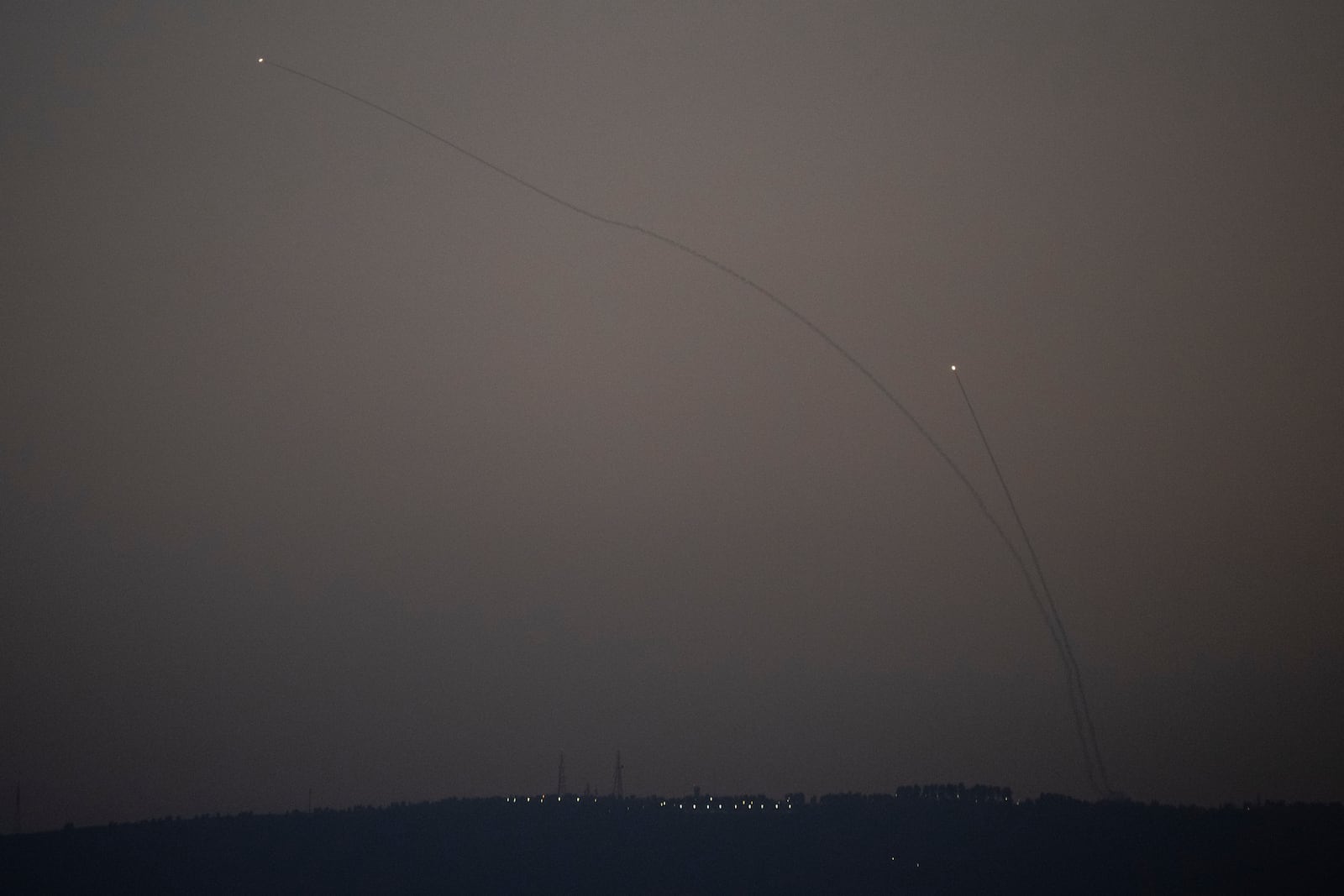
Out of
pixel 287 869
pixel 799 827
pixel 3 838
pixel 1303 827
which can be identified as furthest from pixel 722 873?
pixel 3 838

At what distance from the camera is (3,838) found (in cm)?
12875

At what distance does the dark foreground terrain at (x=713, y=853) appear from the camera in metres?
Answer: 118

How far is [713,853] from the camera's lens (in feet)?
447

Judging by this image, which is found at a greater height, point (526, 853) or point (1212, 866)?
point (526, 853)

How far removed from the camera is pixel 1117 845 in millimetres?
124250

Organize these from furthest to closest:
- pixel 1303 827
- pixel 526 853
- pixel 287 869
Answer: pixel 526 853 < pixel 287 869 < pixel 1303 827

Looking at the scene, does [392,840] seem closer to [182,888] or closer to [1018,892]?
[182,888]

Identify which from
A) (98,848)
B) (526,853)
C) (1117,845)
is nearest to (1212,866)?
(1117,845)

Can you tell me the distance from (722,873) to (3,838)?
62729mm

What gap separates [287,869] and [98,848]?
54.0 feet

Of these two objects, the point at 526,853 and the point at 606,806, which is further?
the point at 606,806

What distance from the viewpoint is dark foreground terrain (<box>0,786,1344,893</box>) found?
118m

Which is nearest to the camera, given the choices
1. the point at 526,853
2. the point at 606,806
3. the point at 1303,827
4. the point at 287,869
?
the point at 1303,827

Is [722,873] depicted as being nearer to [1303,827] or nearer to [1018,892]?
[1018,892]
